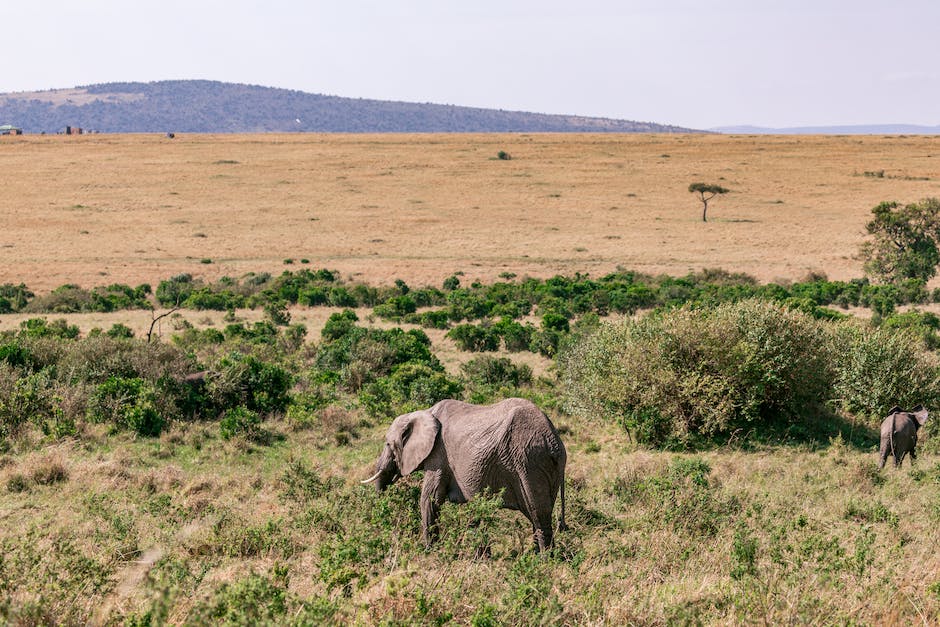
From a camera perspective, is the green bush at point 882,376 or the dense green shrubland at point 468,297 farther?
the dense green shrubland at point 468,297

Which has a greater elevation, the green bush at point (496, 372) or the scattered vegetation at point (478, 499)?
the scattered vegetation at point (478, 499)

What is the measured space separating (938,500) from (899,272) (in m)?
31.0

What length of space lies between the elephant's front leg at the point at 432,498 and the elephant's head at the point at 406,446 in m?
0.20

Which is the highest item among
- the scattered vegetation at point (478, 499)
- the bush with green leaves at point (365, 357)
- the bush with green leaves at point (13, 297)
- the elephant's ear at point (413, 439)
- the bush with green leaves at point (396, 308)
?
the elephant's ear at point (413, 439)

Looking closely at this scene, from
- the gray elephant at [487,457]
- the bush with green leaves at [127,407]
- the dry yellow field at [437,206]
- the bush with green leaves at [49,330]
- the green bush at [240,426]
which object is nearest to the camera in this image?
the gray elephant at [487,457]

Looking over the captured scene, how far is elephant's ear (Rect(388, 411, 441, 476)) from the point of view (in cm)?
840

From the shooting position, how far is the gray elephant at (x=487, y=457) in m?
7.98

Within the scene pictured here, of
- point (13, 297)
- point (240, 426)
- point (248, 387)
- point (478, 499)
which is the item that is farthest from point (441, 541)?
point (13, 297)

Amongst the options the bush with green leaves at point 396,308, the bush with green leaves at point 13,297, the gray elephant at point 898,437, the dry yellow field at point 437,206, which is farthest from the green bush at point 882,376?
the bush with green leaves at point 13,297

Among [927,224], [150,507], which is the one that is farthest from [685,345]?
[927,224]

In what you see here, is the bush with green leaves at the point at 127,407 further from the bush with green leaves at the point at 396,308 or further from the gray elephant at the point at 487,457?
the bush with green leaves at the point at 396,308

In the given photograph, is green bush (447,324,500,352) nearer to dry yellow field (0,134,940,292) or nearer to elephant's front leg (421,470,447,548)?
dry yellow field (0,134,940,292)

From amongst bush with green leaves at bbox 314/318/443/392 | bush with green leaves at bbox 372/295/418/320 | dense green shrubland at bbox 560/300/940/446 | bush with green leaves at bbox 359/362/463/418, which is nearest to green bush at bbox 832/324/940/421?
dense green shrubland at bbox 560/300/940/446

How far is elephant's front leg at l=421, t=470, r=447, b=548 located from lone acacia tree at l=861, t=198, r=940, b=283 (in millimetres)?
35355
